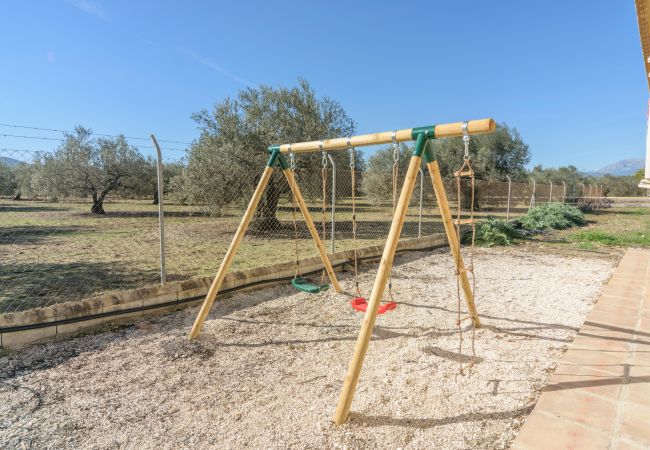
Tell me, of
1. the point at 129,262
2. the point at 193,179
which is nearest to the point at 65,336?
the point at 129,262

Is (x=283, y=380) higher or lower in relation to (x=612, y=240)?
lower

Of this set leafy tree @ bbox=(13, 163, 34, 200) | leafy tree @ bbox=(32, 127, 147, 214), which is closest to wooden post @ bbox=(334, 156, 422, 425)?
leafy tree @ bbox=(32, 127, 147, 214)

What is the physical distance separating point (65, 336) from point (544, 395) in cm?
367

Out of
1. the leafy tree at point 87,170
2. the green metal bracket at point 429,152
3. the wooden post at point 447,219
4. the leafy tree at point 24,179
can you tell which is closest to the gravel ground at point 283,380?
the wooden post at point 447,219

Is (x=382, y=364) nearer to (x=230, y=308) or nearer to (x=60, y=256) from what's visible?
(x=230, y=308)

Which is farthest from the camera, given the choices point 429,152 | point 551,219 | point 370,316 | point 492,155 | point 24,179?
point 492,155

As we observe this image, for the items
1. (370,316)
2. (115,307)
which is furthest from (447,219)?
(115,307)

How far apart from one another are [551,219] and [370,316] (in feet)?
41.2

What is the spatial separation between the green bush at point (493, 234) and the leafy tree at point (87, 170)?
54.0 feet

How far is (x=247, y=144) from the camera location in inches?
414

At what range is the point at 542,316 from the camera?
3805 millimetres

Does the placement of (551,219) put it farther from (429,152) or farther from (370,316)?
(370,316)

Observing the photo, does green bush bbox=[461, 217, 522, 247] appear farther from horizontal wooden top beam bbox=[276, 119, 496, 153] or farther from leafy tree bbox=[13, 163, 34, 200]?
leafy tree bbox=[13, 163, 34, 200]

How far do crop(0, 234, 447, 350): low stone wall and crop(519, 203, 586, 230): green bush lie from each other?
10.1 meters
